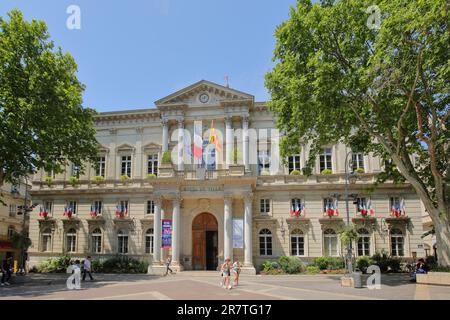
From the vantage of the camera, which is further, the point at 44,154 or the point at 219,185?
the point at 219,185

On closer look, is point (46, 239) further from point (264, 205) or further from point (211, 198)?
point (264, 205)

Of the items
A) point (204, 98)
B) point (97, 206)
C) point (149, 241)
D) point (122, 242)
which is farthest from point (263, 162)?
point (97, 206)

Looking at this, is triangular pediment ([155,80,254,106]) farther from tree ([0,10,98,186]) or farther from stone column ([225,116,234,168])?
tree ([0,10,98,186])

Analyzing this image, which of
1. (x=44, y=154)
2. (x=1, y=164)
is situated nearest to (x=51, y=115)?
(x=44, y=154)

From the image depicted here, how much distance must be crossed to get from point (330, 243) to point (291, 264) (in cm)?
432

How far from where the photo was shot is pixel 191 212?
3328 centimetres

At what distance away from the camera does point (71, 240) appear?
35.4m

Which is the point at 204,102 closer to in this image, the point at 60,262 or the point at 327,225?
the point at 327,225

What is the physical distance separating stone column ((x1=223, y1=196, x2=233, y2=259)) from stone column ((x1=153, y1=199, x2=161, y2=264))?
216 inches

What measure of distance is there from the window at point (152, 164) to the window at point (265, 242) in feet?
37.9

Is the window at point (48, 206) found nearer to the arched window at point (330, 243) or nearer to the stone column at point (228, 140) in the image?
the stone column at point (228, 140)

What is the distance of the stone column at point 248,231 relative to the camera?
29562 millimetres

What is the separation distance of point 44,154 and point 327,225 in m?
22.6

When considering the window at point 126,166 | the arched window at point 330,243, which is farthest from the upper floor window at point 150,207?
the arched window at point 330,243
